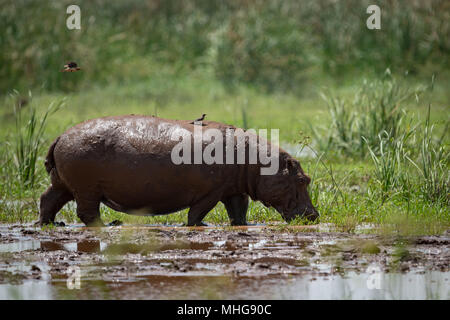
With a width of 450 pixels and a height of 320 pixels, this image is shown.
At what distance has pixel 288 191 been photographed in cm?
910

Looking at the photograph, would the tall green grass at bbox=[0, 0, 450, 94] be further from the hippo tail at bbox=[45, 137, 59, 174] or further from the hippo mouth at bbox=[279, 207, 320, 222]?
the hippo mouth at bbox=[279, 207, 320, 222]

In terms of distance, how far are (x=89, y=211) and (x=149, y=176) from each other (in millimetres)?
737

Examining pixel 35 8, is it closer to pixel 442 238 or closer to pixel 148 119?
pixel 148 119

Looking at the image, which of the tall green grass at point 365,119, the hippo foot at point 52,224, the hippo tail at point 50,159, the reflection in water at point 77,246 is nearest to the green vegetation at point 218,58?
the tall green grass at point 365,119

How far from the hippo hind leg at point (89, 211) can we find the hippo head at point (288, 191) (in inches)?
62.3

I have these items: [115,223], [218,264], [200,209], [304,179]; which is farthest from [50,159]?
[218,264]

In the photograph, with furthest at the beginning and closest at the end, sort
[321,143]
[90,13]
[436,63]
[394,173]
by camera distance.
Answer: [90,13]
[436,63]
[321,143]
[394,173]

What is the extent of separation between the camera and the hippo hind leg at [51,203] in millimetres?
9242

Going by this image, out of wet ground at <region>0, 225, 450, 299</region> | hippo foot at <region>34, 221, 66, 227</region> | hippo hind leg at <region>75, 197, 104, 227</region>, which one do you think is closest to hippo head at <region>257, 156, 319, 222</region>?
wet ground at <region>0, 225, 450, 299</region>

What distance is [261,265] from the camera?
23.2 ft

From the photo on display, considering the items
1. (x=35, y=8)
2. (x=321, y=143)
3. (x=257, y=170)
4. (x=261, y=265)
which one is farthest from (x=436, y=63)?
(x=261, y=265)

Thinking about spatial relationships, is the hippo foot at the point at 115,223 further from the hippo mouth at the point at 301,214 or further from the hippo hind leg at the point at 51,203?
the hippo mouth at the point at 301,214

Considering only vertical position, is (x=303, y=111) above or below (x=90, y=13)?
below
